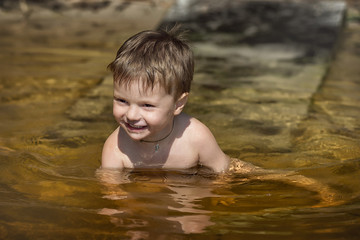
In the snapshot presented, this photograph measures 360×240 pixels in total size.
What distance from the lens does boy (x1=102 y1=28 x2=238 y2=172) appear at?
3.00 meters

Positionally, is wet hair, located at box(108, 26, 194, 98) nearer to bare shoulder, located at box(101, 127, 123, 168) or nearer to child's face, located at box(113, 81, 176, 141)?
child's face, located at box(113, 81, 176, 141)

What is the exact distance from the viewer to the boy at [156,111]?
118 inches

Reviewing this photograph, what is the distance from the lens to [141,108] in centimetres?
303

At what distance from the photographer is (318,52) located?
20.2 feet

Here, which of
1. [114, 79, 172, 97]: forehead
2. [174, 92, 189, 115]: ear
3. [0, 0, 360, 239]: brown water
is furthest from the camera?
[174, 92, 189, 115]: ear

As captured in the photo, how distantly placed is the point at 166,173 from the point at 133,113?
1.99 ft

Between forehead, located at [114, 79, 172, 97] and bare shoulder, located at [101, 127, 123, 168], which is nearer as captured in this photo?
forehead, located at [114, 79, 172, 97]

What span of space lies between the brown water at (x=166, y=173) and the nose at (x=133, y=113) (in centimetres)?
42

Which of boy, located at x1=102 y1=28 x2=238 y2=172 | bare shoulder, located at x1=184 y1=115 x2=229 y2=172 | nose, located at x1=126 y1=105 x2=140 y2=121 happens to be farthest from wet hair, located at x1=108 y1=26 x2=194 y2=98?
bare shoulder, located at x1=184 y1=115 x2=229 y2=172

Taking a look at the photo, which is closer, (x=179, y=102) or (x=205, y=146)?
(x=179, y=102)

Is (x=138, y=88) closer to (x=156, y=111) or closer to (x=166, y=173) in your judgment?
(x=156, y=111)

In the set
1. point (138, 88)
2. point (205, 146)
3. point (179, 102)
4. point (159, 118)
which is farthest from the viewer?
point (205, 146)

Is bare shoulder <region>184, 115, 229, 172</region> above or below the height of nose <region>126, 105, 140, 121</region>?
below

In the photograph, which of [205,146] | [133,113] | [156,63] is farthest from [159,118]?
[205,146]
